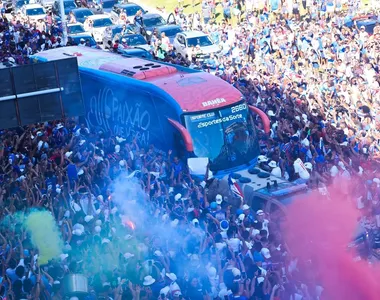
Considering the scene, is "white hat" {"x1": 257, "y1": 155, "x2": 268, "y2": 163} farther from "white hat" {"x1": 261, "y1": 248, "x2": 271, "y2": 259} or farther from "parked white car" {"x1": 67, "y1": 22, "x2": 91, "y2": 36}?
"parked white car" {"x1": 67, "y1": 22, "x2": 91, "y2": 36}

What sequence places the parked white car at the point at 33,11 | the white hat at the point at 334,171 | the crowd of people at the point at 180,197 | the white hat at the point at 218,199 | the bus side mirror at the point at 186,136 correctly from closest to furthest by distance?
1. the crowd of people at the point at 180,197
2. the white hat at the point at 218,199
3. the white hat at the point at 334,171
4. the bus side mirror at the point at 186,136
5. the parked white car at the point at 33,11

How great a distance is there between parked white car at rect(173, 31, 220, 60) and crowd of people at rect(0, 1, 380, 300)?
11.7ft

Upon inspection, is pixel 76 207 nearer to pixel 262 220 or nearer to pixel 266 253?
pixel 262 220

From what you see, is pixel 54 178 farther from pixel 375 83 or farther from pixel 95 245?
pixel 375 83

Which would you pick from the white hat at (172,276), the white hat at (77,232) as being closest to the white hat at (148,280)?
the white hat at (172,276)

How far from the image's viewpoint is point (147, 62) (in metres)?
19.6

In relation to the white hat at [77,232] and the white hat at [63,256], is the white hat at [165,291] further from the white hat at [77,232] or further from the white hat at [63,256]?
the white hat at [77,232]

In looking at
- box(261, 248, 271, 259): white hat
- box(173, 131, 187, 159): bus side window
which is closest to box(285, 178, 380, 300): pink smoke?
box(261, 248, 271, 259): white hat

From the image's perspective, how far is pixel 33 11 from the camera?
1517 inches

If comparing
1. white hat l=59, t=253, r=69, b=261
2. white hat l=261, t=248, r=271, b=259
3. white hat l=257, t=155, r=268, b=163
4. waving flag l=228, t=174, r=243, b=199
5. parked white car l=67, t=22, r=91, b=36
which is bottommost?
parked white car l=67, t=22, r=91, b=36

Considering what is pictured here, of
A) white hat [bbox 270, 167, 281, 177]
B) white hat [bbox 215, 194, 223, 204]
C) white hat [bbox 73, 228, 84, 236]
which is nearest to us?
white hat [bbox 73, 228, 84, 236]

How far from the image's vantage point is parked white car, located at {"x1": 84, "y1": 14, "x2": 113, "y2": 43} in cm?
3516

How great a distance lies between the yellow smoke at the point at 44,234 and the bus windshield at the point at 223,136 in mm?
4140

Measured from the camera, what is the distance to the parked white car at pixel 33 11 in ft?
124
